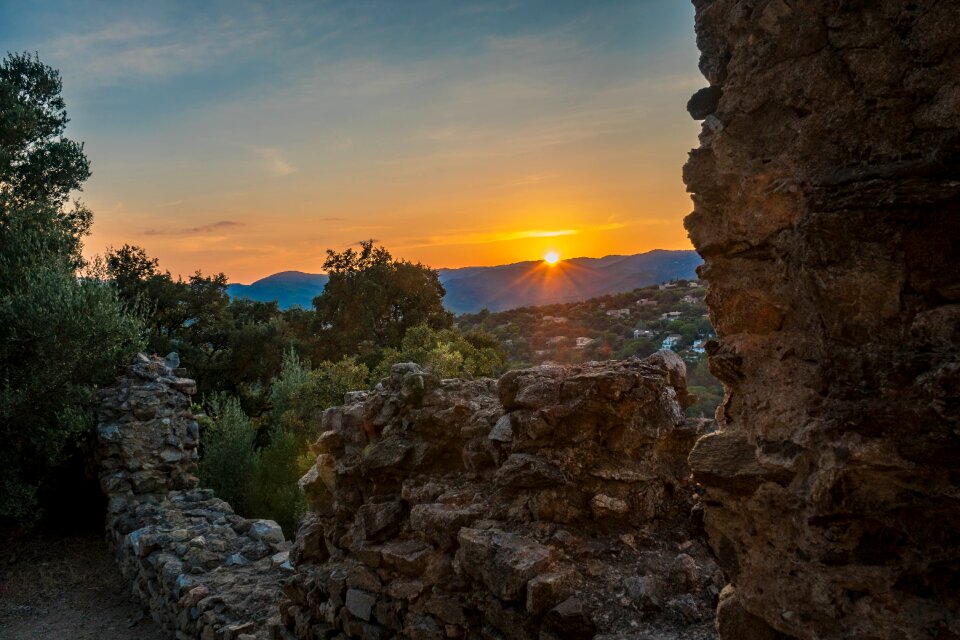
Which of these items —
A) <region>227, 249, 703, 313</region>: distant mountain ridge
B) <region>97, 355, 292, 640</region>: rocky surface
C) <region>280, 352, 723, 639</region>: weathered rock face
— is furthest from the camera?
<region>227, 249, 703, 313</region>: distant mountain ridge

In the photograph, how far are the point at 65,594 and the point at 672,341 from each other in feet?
42.1

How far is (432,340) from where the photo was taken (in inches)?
727

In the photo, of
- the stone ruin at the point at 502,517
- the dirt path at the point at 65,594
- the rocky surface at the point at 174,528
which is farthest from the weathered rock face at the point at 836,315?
the dirt path at the point at 65,594

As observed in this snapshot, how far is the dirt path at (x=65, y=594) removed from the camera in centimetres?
814

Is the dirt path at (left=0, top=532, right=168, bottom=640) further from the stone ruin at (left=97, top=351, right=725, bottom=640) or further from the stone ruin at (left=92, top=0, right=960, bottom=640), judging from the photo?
the stone ruin at (left=92, top=0, right=960, bottom=640)

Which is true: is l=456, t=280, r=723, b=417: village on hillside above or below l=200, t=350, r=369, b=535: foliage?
above

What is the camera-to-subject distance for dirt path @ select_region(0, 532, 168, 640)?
8.14 meters

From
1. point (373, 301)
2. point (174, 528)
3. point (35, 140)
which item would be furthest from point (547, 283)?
point (174, 528)

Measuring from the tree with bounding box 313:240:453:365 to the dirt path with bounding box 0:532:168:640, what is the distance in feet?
46.6

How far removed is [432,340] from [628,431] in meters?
14.6

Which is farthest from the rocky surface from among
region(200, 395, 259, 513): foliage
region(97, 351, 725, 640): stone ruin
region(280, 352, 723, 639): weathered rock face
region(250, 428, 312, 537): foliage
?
region(280, 352, 723, 639): weathered rock face

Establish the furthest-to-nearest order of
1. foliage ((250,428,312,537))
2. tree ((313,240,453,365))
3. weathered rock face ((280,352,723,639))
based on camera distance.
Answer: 1. tree ((313,240,453,365))
2. foliage ((250,428,312,537))
3. weathered rock face ((280,352,723,639))

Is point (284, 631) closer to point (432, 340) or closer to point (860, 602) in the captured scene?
point (860, 602)

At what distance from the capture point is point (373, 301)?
2528cm
